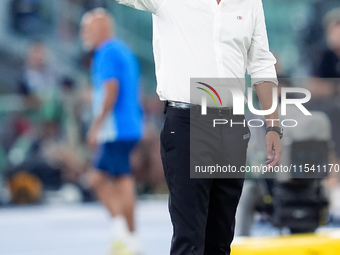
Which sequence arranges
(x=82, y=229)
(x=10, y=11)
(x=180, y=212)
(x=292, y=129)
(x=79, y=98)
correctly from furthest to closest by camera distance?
1. (x=10, y=11)
2. (x=79, y=98)
3. (x=82, y=229)
4. (x=292, y=129)
5. (x=180, y=212)

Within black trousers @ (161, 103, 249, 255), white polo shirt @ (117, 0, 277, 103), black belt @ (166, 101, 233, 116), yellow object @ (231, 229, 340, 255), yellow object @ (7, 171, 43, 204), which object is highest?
white polo shirt @ (117, 0, 277, 103)

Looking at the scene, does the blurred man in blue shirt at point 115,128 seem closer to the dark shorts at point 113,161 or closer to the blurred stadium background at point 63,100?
the dark shorts at point 113,161

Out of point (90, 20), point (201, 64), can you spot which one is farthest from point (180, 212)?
point (90, 20)

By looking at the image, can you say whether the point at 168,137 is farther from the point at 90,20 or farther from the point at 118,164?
the point at 90,20

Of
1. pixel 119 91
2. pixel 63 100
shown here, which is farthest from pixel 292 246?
pixel 63 100

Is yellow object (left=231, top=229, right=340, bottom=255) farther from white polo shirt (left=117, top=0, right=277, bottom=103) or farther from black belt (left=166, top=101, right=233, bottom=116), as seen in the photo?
white polo shirt (left=117, top=0, right=277, bottom=103)

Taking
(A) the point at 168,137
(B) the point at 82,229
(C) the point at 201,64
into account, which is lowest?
(B) the point at 82,229

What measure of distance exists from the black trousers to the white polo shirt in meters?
0.16

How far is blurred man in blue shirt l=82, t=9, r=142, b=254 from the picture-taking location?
7957 millimetres

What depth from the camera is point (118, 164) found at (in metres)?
7.99

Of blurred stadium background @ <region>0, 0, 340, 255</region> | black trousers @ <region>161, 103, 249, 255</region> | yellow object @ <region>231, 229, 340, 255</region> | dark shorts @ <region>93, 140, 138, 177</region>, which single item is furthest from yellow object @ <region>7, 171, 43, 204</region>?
black trousers @ <region>161, 103, 249, 255</region>

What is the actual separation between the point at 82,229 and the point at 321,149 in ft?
10.9

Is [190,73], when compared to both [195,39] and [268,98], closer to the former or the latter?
[195,39]

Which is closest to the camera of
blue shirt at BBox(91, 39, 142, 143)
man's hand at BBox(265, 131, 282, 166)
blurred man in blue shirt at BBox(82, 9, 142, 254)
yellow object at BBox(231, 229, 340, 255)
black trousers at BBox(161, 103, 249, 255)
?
black trousers at BBox(161, 103, 249, 255)
